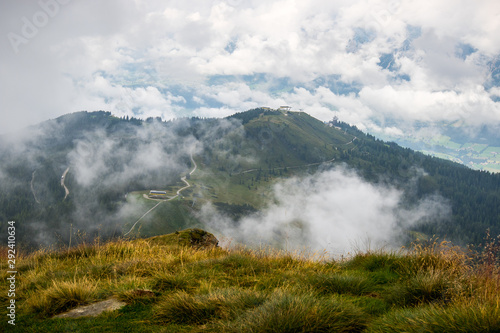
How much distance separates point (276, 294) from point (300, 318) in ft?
3.89

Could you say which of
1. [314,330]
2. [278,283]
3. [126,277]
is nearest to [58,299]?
[126,277]

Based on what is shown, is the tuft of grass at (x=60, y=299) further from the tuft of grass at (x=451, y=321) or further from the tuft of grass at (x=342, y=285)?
the tuft of grass at (x=451, y=321)

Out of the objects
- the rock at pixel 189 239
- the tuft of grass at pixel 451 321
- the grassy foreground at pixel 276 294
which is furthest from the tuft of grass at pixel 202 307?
the rock at pixel 189 239

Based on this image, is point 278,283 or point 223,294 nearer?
point 223,294

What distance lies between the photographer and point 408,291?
661 cm

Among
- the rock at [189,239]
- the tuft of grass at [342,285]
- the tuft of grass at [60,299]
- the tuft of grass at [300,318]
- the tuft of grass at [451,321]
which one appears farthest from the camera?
the rock at [189,239]

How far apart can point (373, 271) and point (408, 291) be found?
2590mm

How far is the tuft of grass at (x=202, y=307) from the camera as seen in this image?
6.14m

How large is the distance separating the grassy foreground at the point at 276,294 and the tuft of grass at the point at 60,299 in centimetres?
2

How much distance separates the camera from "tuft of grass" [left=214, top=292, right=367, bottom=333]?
4988mm

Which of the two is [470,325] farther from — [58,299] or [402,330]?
[58,299]

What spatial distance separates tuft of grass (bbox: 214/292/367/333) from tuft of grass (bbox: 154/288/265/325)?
0.62 meters

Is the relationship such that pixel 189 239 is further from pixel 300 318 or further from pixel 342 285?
pixel 300 318

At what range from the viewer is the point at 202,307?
6.27m
